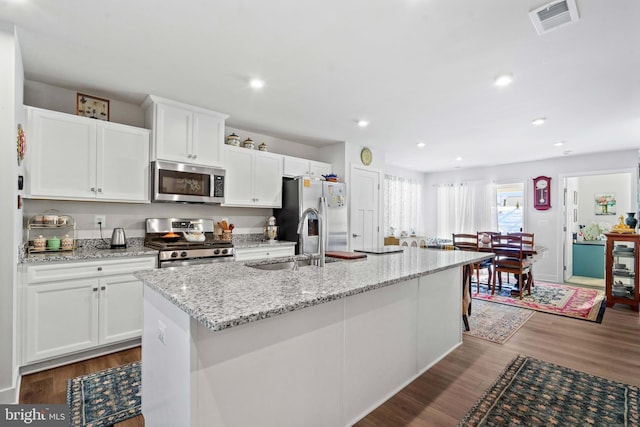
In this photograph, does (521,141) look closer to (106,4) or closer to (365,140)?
(365,140)

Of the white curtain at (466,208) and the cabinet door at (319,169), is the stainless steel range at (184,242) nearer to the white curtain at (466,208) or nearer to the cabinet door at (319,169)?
the cabinet door at (319,169)

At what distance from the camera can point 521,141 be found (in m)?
4.80

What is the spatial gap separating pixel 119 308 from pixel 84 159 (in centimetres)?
139

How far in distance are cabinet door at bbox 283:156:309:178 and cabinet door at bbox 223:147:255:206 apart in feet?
1.86

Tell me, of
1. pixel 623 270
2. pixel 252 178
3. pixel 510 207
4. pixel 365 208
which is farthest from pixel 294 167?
pixel 510 207

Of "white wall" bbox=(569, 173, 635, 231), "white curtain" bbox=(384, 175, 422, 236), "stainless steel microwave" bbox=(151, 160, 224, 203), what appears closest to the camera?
"stainless steel microwave" bbox=(151, 160, 224, 203)

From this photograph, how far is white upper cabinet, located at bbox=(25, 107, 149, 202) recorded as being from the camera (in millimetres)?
2602

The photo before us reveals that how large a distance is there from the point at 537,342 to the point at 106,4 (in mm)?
4386

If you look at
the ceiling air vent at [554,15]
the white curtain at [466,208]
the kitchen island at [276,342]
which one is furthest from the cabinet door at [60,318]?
the white curtain at [466,208]

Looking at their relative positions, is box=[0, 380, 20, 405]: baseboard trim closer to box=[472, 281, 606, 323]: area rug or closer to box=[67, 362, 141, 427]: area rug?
box=[67, 362, 141, 427]: area rug

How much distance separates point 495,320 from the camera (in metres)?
3.69

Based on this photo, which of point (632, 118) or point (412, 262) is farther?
point (632, 118)

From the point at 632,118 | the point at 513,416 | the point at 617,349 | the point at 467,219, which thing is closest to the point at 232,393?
the point at 513,416

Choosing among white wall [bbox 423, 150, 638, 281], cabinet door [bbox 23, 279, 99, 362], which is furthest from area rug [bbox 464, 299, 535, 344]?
cabinet door [bbox 23, 279, 99, 362]
